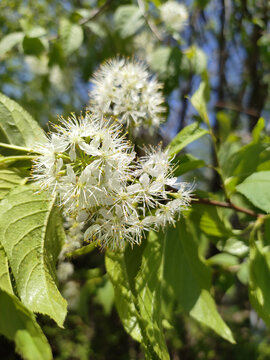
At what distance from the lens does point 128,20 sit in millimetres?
1906

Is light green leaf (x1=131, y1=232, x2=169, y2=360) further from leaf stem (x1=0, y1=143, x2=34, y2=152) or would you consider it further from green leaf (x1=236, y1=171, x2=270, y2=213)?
leaf stem (x1=0, y1=143, x2=34, y2=152)

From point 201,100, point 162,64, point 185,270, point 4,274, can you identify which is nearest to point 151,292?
point 185,270

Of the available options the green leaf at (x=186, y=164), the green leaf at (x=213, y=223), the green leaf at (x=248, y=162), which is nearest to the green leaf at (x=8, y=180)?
the green leaf at (x=186, y=164)

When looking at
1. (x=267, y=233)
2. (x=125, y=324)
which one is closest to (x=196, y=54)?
(x=267, y=233)

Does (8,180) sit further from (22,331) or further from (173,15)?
(173,15)

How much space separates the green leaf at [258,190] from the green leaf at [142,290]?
303 millimetres

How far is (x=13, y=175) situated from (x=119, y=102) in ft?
1.63

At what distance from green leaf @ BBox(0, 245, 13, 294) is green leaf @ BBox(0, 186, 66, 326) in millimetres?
14

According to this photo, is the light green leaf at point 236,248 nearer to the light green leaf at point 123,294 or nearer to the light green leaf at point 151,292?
the light green leaf at point 151,292

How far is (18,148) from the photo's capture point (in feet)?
3.11

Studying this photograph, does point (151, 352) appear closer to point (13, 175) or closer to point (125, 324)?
point (125, 324)

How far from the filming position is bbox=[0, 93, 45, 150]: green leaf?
99cm

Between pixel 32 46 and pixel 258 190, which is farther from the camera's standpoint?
pixel 32 46

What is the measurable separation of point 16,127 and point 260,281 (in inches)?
35.2
